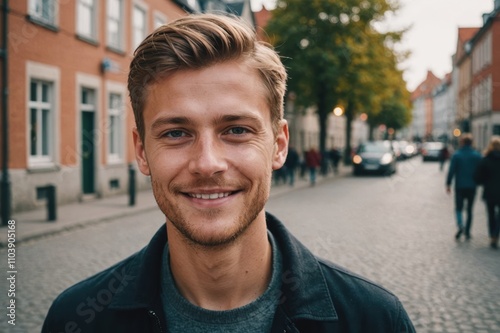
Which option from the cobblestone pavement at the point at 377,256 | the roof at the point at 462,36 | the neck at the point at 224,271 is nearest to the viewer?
the neck at the point at 224,271

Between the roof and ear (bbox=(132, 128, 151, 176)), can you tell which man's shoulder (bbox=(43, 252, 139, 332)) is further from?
the roof

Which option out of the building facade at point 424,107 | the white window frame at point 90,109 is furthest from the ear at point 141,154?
the building facade at point 424,107

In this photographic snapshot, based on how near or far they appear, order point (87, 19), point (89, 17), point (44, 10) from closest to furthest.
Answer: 1. point (44, 10)
2. point (87, 19)
3. point (89, 17)

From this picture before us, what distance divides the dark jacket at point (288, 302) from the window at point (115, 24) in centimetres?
1847

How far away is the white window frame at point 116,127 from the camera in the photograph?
19.7 m

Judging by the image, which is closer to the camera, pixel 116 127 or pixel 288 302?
pixel 288 302

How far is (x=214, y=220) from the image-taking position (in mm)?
1782

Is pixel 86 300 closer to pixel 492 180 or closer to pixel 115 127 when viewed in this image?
pixel 492 180

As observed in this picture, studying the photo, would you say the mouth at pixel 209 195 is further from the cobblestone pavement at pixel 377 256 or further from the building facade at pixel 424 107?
the building facade at pixel 424 107

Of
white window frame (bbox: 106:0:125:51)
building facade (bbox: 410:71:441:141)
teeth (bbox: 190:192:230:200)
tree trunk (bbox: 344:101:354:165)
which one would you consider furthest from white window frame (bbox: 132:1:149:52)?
building facade (bbox: 410:71:441:141)

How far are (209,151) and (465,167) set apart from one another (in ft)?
32.7

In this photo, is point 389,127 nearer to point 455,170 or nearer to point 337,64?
point 337,64

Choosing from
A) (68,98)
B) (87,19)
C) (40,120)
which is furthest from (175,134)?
(87,19)

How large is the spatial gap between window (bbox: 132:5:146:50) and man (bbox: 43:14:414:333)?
20.1 meters
